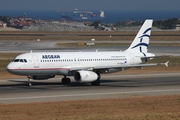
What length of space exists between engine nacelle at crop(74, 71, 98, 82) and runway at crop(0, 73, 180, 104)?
77cm

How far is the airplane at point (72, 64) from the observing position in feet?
160

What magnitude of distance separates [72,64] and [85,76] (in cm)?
258

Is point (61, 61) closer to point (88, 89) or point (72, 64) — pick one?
point (72, 64)

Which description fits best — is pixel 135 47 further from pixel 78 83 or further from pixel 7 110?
pixel 7 110

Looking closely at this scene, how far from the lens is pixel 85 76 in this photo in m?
49.2

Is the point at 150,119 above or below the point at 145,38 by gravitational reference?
below

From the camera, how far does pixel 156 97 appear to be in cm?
4138

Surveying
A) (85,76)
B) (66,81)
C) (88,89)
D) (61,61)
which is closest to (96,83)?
(85,76)

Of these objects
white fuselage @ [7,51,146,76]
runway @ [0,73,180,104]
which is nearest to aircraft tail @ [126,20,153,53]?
white fuselage @ [7,51,146,76]

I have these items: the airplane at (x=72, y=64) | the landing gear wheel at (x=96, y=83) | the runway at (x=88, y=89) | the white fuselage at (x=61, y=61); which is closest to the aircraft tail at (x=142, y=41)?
the airplane at (x=72, y=64)

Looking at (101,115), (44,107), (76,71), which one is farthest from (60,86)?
(101,115)

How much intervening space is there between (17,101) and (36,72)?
1002cm

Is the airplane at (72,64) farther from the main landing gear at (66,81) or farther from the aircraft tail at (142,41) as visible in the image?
the aircraft tail at (142,41)

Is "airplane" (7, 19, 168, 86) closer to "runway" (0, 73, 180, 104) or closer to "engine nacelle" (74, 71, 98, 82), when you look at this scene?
"engine nacelle" (74, 71, 98, 82)
